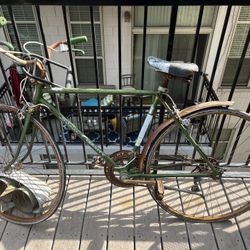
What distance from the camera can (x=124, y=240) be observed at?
154cm

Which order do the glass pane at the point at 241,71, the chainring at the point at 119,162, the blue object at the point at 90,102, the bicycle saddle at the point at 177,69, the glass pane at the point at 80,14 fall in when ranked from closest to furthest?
the bicycle saddle at the point at 177,69 < the chainring at the point at 119,162 < the glass pane at the point at 80,14 < the blue object at the point at 90,102 < the glass pane at the point at 241,71

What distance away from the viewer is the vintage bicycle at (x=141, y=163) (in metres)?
1.26

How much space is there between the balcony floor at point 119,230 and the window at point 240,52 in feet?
12.4

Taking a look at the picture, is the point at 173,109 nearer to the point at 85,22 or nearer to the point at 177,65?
the point at 177,65

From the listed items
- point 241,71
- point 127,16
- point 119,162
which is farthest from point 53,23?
point 119,162

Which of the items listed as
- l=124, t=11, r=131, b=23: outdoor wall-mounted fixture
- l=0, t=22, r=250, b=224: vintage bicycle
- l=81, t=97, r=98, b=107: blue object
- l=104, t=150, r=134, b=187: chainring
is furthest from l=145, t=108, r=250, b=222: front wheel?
l=124, t=11, r=131, b=23: outdoor wall-mounted fixture

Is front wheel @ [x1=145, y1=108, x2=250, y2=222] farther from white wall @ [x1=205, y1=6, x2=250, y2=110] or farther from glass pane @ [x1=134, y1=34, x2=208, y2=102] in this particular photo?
white wall @ [x1=205, y1=6, x2=250, y2=110]

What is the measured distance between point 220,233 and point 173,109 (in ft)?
2.94

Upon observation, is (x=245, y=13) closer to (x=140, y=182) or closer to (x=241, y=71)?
(x=241, y=71)

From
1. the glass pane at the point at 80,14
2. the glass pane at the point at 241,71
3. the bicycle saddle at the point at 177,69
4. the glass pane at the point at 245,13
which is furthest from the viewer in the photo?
the glass pane at the point at 241,71

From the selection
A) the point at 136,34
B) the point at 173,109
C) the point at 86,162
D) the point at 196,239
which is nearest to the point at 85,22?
the point at 136,34

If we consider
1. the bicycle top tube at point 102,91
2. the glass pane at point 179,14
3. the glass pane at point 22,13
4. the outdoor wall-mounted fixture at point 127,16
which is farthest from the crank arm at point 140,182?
the glass pane at point 22,13

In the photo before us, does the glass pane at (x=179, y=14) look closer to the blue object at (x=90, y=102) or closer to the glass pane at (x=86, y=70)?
the glass pane at (x=86, y=70)

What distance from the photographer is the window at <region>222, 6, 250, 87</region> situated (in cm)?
432
